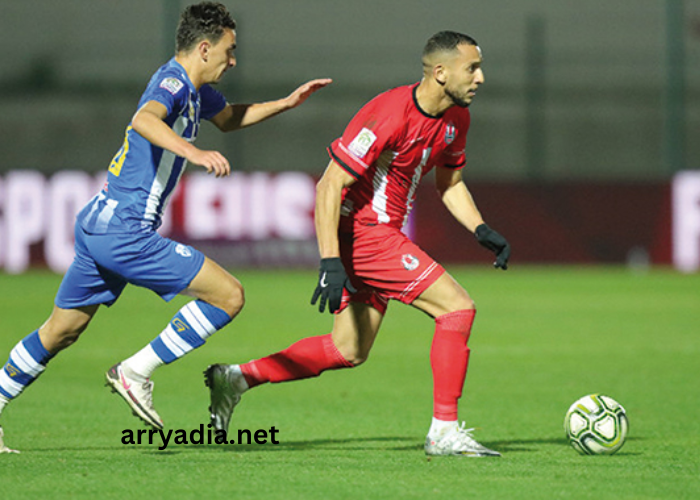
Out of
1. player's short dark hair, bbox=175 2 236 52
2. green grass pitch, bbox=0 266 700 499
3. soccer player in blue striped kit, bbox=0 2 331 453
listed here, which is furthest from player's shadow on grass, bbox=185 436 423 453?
player's short dark hair, bbox=175 2 236 52

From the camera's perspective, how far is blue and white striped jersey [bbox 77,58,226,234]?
6.00 metres

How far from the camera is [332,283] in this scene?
598 cm

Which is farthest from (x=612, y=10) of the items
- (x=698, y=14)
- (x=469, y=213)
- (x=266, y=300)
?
(x=469, y=213)

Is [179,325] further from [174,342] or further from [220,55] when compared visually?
[220,55]

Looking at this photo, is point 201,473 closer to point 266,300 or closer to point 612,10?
point 266,300

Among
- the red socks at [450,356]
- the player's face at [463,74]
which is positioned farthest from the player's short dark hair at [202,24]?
the red socks at [450,356]

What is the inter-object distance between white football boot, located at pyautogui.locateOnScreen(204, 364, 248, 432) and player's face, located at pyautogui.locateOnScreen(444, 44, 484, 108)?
6.21 feet

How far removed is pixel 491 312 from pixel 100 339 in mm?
4922

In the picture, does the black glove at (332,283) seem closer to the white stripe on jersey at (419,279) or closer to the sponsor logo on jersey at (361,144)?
the white stripe on jersey at (419,279)

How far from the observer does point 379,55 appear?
87.9ft

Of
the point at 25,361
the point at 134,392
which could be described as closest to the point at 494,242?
the point at 134,392

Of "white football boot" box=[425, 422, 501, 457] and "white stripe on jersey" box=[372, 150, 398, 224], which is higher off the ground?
"white stripe on jersey" box=[372, 150, 398, 224]

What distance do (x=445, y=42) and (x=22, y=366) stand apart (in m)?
2.66

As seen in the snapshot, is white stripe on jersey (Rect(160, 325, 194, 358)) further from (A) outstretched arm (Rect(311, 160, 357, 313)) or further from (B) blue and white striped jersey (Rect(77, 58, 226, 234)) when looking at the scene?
(A) outstretched arm (Rect(311, 160, 357, 313))
